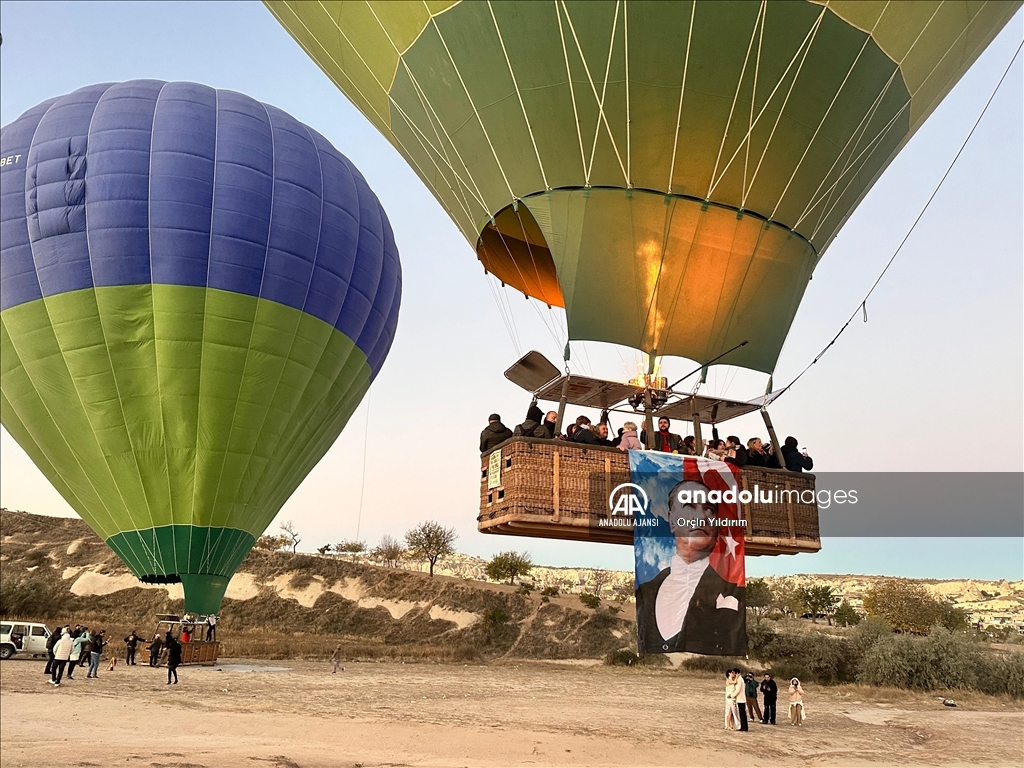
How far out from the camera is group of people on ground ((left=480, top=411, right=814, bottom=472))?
6.58 m

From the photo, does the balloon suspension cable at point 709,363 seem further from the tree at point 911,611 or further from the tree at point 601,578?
the tree at point 601,578

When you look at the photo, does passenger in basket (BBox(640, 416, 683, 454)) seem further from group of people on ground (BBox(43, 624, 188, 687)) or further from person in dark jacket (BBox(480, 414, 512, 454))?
group of people on ground (BBox(43, 624, 188, 687))

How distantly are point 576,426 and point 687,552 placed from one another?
4.15 feet

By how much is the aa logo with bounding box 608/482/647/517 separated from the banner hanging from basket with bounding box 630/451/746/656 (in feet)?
0.16

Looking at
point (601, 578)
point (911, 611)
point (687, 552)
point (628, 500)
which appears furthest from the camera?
point (601, 578)

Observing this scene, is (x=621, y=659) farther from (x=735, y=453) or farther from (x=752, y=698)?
(x=735, y=453)

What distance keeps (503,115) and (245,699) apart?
1058cm

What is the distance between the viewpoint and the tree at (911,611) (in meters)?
38.5

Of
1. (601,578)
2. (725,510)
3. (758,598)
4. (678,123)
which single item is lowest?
(758,598)

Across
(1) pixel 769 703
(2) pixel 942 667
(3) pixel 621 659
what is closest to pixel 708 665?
(3) pixel 621 659

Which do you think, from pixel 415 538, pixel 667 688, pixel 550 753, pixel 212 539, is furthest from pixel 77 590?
pixel 550 753

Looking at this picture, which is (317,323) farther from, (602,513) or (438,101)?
(602,513)

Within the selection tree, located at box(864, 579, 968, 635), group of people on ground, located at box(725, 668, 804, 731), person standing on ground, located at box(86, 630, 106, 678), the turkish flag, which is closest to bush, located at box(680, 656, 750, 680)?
tree, located at box(864, 579, 968, 635)

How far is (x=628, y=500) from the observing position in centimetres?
636
